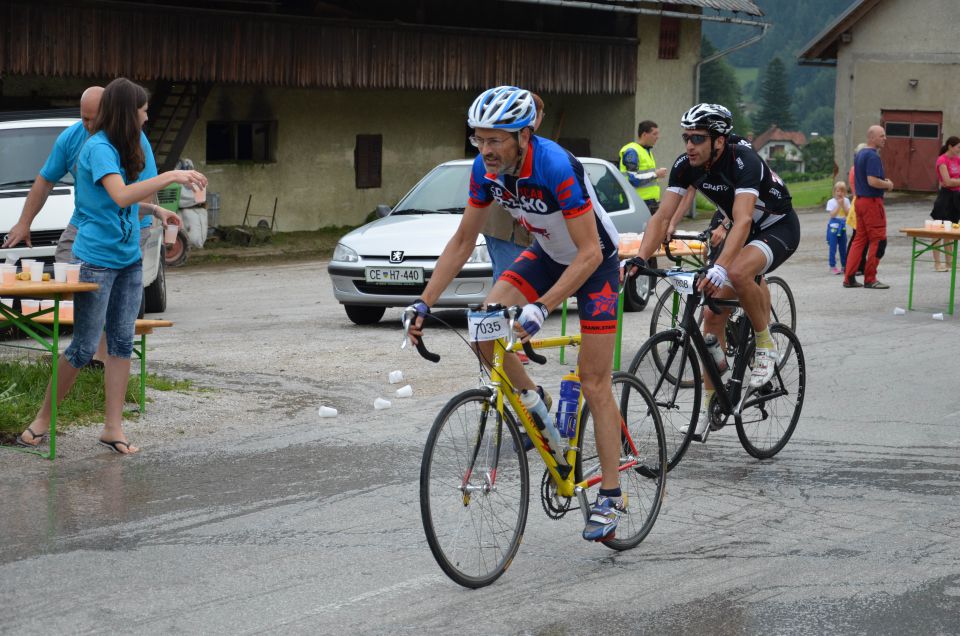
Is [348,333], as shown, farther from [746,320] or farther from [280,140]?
[280,140]

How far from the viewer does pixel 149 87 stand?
82.9 feet

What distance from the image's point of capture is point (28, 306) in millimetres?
7969

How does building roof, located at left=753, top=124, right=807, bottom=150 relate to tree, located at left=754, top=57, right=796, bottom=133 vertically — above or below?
below

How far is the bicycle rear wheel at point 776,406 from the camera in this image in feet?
25.0

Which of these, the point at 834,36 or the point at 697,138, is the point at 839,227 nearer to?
the point at 697,138

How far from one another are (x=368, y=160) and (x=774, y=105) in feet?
392

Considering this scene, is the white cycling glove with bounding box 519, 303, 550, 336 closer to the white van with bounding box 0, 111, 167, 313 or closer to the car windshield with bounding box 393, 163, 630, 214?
the white van with bounding box 0, 111, 167, 313

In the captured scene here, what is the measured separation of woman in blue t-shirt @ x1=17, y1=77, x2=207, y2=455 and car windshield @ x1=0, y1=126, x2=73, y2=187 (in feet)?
19.9

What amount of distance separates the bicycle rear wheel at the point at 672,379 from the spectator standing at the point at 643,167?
29.1ft

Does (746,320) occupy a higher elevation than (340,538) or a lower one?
higher

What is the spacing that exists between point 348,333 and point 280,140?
1541cm

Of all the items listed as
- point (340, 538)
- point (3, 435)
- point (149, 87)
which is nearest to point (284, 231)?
point (149, 87)

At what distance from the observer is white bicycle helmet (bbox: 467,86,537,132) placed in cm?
507

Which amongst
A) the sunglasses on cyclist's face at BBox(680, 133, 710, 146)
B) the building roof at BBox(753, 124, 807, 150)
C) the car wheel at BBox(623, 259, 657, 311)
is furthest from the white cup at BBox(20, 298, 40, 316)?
the building roof at BBox(753, 124, 807, 150)
